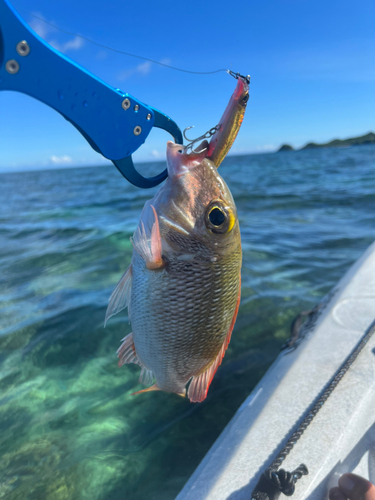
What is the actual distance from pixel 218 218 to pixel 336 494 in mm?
1726

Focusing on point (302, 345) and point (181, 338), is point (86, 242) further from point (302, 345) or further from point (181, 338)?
point (181, 338)

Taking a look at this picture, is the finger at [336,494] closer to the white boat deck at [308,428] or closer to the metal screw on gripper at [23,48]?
the white boat deck at [308,428]

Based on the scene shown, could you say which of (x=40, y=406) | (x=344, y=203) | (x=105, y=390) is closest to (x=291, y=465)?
(x=105, y=390)

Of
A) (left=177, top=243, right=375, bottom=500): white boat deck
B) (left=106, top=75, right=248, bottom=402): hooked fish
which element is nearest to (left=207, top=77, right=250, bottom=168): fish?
(left=106, top=75, right=248, bottom=402): hooked fish

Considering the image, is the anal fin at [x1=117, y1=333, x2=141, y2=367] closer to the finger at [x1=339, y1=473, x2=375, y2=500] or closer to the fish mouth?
the fish mouth

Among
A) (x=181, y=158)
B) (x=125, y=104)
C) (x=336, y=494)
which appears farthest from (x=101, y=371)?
(x=125, y=104)

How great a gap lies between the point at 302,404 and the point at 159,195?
1.87 meters

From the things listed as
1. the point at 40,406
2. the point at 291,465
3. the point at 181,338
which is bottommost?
the point at 40,406

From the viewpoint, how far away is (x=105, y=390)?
3.49m

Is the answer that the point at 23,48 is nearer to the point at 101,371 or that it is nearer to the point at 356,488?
the point at 356,488

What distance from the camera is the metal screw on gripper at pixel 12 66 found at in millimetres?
1153

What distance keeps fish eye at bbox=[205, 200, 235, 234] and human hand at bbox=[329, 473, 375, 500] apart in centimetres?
159

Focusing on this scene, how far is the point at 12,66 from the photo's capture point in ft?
3.82

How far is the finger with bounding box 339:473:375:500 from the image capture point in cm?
166
